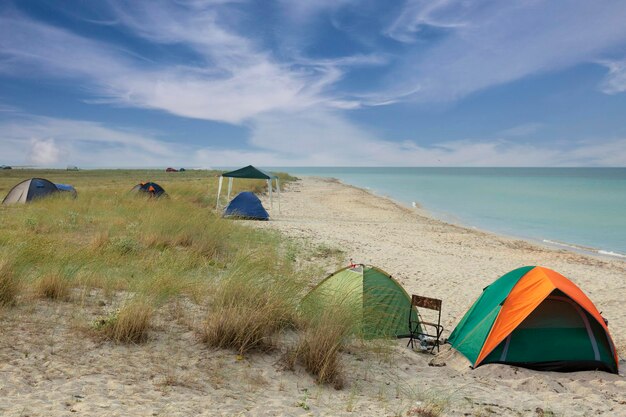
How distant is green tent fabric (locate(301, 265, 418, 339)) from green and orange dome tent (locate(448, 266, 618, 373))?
1049 millimetres

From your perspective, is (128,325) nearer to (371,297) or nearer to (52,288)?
(52,288)

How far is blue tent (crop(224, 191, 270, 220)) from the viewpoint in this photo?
19312 millimetres

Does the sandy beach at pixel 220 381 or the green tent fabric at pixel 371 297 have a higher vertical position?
the green tent fabric at pixel 371 297

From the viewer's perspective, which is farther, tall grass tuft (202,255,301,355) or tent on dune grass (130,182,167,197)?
tent on dune grass (130,182,167,197)

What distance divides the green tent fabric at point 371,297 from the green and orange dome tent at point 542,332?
41.3 inches

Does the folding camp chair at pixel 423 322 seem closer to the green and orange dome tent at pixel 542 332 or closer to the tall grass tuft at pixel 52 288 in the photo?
the green and orange dome tent at pixel 542 332

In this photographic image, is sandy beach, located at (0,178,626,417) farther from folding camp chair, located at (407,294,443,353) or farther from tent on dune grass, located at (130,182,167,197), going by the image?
tent on dune grass, located at (130,182,167,197)

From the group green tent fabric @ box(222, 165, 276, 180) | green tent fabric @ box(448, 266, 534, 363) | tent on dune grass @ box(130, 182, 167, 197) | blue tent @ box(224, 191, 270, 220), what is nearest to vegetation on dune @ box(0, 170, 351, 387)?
green tent fabric @ box(448, 266, 534, 363)

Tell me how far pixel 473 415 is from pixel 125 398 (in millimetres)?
3325

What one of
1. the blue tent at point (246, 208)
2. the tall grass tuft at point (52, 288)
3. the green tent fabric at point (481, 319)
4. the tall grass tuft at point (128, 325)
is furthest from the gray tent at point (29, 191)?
the green tent fabric at point (481, 319)

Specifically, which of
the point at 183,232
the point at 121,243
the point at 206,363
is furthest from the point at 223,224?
the point at 206,363

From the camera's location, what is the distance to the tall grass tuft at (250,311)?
16.5 ft

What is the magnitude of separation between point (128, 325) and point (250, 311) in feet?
4.56

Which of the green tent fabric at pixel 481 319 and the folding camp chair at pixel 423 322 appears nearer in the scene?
the green tent fabric at pixel 481 319
